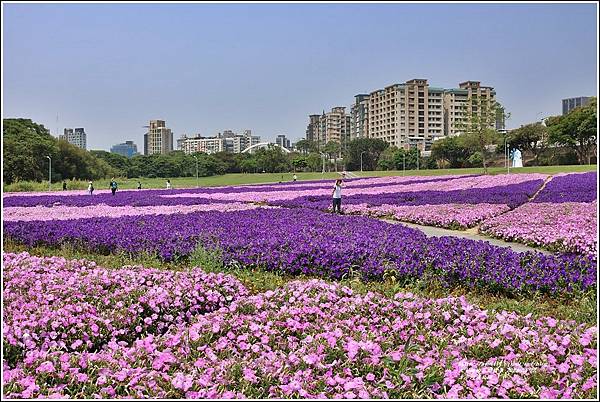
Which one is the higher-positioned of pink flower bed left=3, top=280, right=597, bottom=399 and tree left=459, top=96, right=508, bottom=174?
tree left=459, top=96, right=508, bottom=174

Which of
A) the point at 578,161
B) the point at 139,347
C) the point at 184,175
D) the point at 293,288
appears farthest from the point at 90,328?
the point at 184,175

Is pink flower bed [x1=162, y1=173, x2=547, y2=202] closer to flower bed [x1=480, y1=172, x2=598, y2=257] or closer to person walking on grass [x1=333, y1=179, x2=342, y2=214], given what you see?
person walking on grass [x1=333, y1=179, x2=342, y2=214]

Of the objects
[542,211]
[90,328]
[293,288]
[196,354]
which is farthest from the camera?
[542,211]

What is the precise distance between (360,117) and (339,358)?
137666mm

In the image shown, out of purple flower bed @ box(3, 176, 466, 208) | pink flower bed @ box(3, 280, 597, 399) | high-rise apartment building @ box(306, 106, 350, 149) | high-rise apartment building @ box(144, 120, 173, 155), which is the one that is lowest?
pink flower bed @ box(3, 280, 597, 399)

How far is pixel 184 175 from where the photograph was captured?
7900cm

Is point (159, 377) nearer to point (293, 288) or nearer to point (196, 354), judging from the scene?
point (196, 354)

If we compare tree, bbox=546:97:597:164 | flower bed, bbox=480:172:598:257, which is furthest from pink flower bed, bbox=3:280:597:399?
tree, bbox=546:97:597:164

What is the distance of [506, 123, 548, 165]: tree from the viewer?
5578 centimetres

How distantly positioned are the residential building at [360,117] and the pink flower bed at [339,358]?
401 ft

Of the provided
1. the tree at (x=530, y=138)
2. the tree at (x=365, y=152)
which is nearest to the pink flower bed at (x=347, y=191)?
the tree at (x=530, y=138)

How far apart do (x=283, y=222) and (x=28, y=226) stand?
15.8 feet

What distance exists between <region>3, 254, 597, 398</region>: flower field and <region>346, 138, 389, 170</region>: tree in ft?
275

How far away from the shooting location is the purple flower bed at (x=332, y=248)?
630 cm
